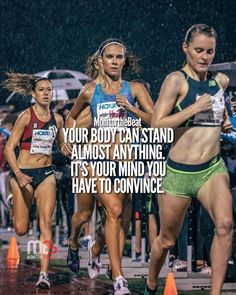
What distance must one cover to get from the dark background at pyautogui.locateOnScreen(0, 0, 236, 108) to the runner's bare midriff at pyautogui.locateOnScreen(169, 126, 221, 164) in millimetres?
6666

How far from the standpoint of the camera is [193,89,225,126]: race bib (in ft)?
27.6

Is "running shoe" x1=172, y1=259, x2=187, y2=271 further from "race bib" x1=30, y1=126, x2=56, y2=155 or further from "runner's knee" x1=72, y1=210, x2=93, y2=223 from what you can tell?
"race bib" x1=30, y1=126, x2=56, y2=155

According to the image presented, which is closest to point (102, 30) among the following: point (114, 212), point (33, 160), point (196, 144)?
point (33, 160)

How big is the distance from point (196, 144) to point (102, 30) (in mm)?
10541

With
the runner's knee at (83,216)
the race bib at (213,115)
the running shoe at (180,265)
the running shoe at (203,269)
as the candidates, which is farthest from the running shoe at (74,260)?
the race bib at (213,115)

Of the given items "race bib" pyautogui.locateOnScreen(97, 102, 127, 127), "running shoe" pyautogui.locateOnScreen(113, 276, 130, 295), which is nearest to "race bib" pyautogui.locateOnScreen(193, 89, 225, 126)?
"race bib" pyautogui.locateOnScreen(97, 102, 127, 127)

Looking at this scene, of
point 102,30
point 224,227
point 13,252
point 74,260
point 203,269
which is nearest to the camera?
point 224,227

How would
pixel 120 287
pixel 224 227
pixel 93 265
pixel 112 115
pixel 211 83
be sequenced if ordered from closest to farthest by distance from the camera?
1. pixel 224 227
2. pixel 211 83
3. pixel 120 287
4. pixel 112 115
5. pixel 93 265

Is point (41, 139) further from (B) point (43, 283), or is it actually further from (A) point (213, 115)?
(A) point (213, 115)

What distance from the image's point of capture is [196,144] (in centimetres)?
852

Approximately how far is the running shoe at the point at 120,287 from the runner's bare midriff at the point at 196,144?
1.47m

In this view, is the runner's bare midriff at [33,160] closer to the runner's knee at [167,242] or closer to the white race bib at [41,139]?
the white race bib at [41,139]

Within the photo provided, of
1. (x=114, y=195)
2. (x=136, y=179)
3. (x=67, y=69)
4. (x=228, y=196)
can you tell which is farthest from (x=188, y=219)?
(x=67, y=69)

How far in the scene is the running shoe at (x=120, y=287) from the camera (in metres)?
9.50
